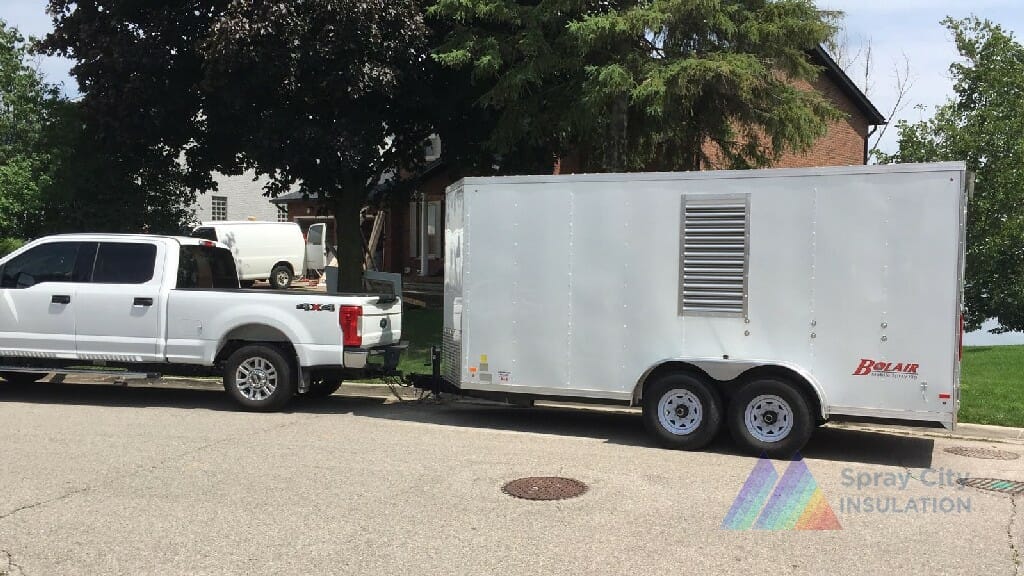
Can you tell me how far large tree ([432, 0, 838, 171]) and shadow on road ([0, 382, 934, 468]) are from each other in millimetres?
4973

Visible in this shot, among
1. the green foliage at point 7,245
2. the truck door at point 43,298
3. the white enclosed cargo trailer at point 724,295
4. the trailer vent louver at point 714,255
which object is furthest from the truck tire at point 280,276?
the trailer vent louver at point 714,255

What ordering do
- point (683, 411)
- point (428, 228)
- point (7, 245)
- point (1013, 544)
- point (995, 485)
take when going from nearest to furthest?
point (1013, 544)
point (995, 485)
point (683, 411)
point (7, 245)
point (428, 228)

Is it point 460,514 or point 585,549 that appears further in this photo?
point 460,514

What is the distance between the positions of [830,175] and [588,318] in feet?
8.63

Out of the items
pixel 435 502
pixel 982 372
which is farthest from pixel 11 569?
pixel 982 372

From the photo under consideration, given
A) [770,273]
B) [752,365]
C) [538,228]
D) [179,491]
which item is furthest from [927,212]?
[179,491]

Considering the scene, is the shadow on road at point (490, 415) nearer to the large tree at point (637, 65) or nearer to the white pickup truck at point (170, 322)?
the white pickup truck at point (170, 322)

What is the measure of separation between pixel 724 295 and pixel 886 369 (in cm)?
154

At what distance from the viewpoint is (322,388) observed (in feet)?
36.5

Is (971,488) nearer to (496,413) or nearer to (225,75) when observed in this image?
(496,413)

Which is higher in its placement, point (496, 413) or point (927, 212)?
point (927, 212)

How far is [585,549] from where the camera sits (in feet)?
17.1

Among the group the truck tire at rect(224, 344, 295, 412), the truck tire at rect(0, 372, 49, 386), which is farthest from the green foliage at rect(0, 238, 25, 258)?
the truck tire at rect(224, 344, 295, 412)

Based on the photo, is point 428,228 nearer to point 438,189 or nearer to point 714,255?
point 438,189
